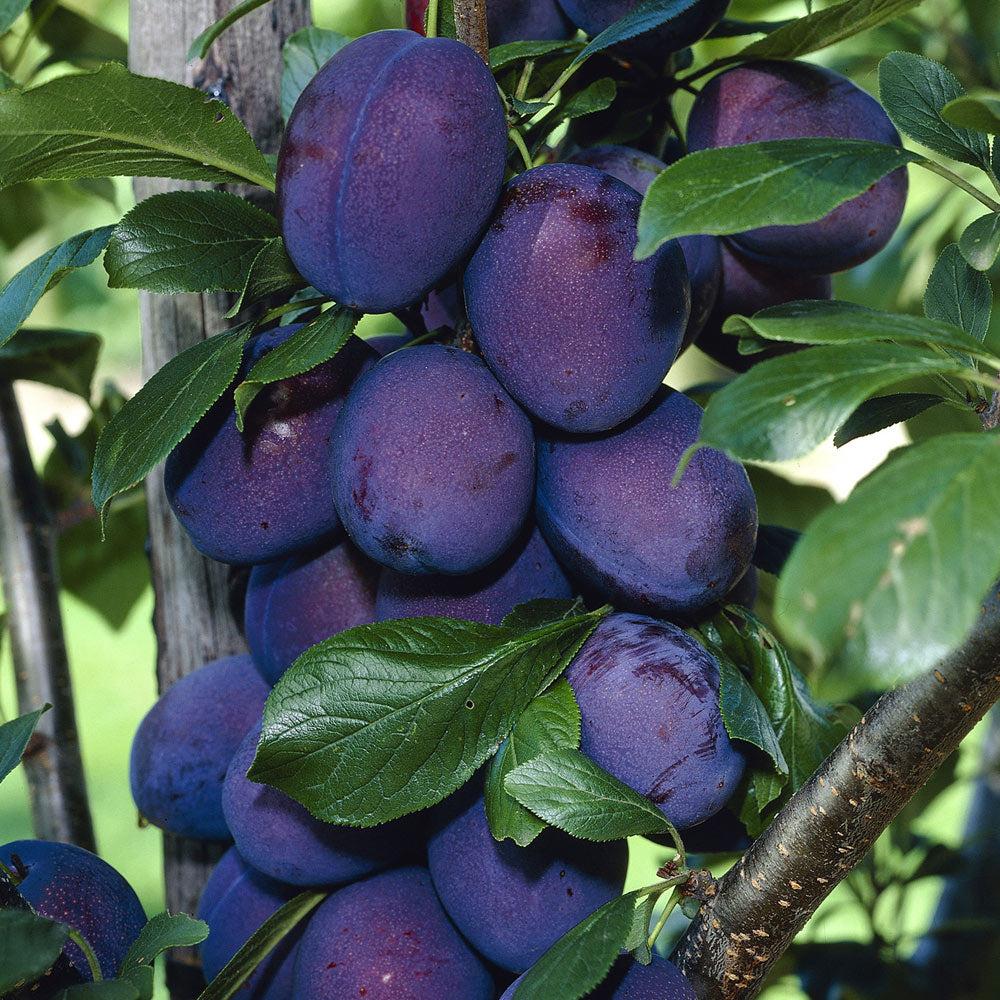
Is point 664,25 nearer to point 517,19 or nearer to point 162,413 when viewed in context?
point 517,19

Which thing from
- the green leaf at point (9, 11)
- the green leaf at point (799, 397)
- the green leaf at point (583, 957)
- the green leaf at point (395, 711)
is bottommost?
the green leaf at point (583, 957)

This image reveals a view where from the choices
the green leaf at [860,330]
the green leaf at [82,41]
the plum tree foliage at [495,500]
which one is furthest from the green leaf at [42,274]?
the green leaf at [82,41]

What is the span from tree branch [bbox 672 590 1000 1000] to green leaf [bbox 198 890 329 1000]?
25 centimetres

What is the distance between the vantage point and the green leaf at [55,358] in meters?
1.00

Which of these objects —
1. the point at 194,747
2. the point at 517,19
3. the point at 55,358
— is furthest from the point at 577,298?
the point at 55,358

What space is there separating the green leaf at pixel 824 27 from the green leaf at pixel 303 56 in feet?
1.02

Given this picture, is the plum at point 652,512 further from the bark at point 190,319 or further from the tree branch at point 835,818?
the bark at point 190,319

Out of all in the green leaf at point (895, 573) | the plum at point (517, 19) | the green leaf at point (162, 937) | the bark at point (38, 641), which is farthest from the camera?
the bark at point (38, 641)

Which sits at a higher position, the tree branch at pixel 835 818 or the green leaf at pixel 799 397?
the green leaf at pixel 799 397

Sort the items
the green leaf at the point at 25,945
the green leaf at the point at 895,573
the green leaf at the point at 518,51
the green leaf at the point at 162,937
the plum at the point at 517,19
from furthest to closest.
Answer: the plum at the point at 517,19 < the green leaf at the point at 518,51 < the green leaf at the point at 162,937 < the green leaf at the point at 25,945 < the green leaf at the point at 895,573

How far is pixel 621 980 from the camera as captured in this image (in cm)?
55

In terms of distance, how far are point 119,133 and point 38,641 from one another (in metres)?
0.61

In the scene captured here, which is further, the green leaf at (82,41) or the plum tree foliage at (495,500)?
the green leaf at (82,41)

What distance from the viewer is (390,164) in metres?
0.53
